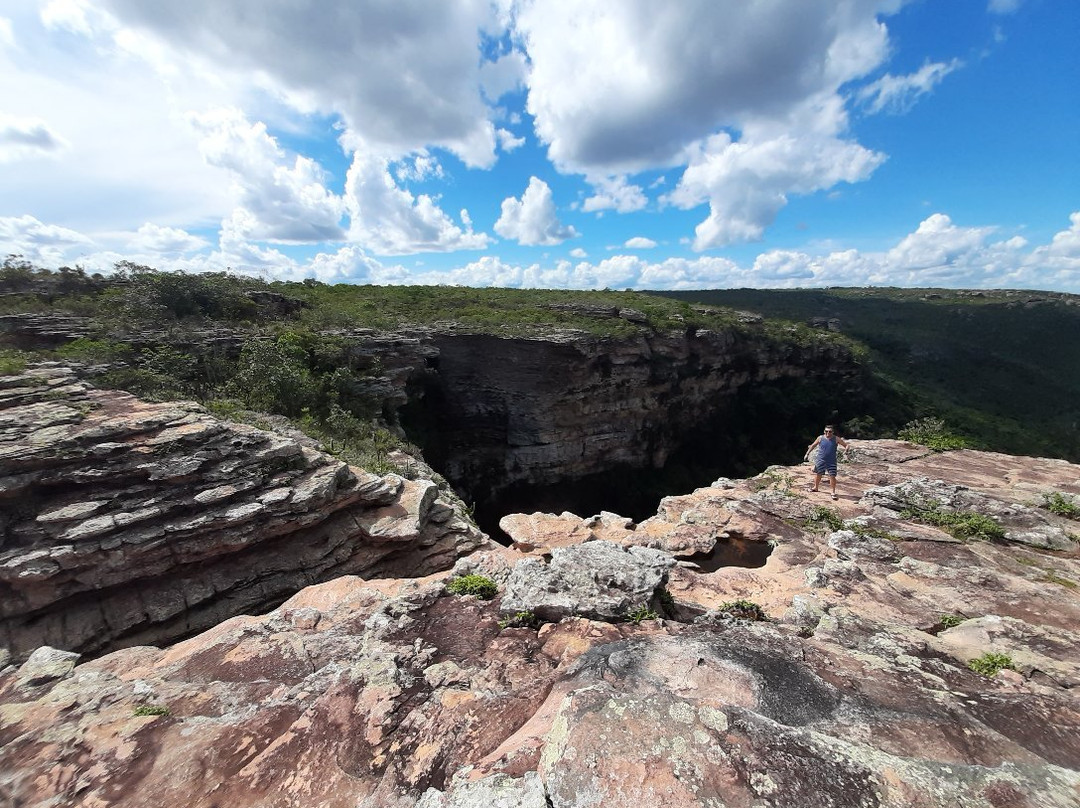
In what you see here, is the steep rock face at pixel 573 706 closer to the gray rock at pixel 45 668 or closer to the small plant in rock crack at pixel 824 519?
the gray rock at pixel 45 668

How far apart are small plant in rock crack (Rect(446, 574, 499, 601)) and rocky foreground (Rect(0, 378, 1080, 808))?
0.14 m

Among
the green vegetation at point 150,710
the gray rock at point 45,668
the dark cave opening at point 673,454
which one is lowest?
the dark cave opening at point 673,454

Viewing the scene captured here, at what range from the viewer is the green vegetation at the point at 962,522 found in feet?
26.6

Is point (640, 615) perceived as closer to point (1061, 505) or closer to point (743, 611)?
point (743, 611)

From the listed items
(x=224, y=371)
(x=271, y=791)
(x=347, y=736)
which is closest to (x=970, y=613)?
(x=347, y=736)

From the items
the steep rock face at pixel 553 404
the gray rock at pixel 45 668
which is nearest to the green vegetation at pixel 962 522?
the gray rock at pixel 45 668

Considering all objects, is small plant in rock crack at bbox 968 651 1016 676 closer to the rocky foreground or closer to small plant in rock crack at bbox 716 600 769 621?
the rocky foreground

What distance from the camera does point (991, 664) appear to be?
4328 mm

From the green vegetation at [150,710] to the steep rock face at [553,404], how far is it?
20.2m

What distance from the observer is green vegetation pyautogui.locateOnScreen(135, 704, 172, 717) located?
12.2 ft

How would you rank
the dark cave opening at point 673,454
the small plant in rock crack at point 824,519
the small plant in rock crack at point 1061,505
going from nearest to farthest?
the small plant in rock crack at point 1061,505 < the small plant in rock crack at point 824,519 < the dark cave opening at point 673,454

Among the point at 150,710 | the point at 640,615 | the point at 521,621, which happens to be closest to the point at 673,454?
the point at 640,615

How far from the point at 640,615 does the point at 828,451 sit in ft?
27.1

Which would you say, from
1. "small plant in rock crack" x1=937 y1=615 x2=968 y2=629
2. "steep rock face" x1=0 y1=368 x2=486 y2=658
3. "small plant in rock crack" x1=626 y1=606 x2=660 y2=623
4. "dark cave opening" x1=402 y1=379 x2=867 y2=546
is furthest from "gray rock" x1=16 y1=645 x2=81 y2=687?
"dark cave opening" x1=402 y1=379 x2=867 y2=546
